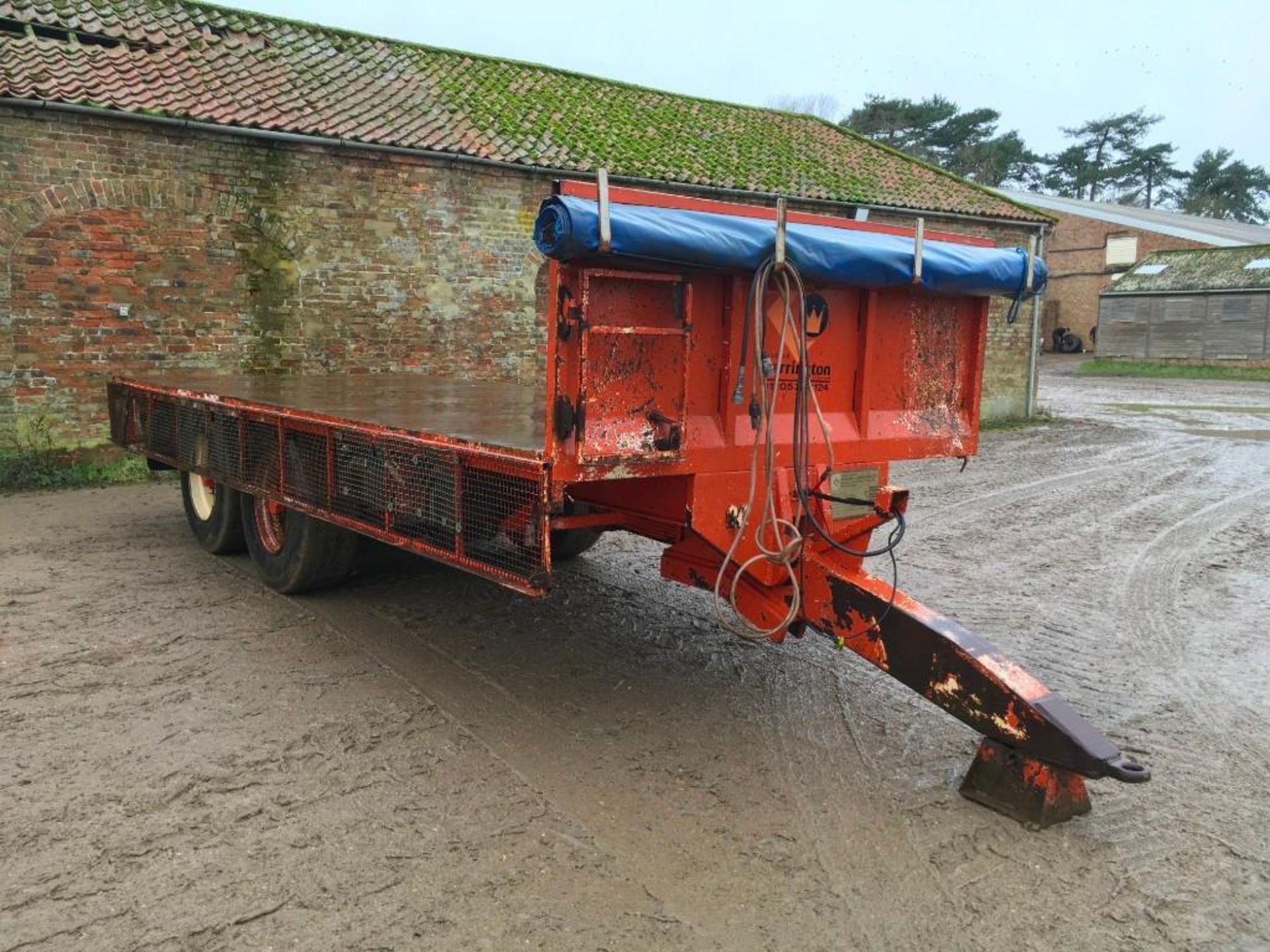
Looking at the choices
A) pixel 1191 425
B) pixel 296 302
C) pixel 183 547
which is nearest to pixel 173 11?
pixel 296 302

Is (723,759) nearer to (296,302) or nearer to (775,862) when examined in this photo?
(775,862)

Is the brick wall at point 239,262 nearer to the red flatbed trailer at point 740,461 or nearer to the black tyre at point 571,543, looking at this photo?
the black tyre at point 571,543

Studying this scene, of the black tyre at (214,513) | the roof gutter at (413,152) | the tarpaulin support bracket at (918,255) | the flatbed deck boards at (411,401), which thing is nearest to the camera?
the tarpaulin support bracket at (918,255)

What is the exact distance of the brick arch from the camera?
10031 mm

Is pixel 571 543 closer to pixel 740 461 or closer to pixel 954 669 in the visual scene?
pixel 740 461

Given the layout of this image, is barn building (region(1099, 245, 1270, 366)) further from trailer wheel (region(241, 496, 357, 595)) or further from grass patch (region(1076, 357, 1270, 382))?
trailer wheel (region(241, 496, 357, 595))

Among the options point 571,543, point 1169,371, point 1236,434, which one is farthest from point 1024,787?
point 1169,371

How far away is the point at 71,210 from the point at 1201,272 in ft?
A: 123

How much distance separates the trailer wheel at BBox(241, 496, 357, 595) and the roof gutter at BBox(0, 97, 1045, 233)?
18.9 ft

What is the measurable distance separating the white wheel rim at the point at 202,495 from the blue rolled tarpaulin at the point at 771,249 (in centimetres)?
452

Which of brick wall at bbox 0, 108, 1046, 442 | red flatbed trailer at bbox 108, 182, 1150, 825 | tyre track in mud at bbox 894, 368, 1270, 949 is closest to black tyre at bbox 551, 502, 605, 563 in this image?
red flatbed trailer at bbox 108, 182, 1150, 825

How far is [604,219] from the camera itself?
3.19 metres

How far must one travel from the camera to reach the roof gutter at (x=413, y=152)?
10.2m

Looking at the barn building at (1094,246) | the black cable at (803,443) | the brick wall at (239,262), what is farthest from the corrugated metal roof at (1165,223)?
the black cable at (803,443)
